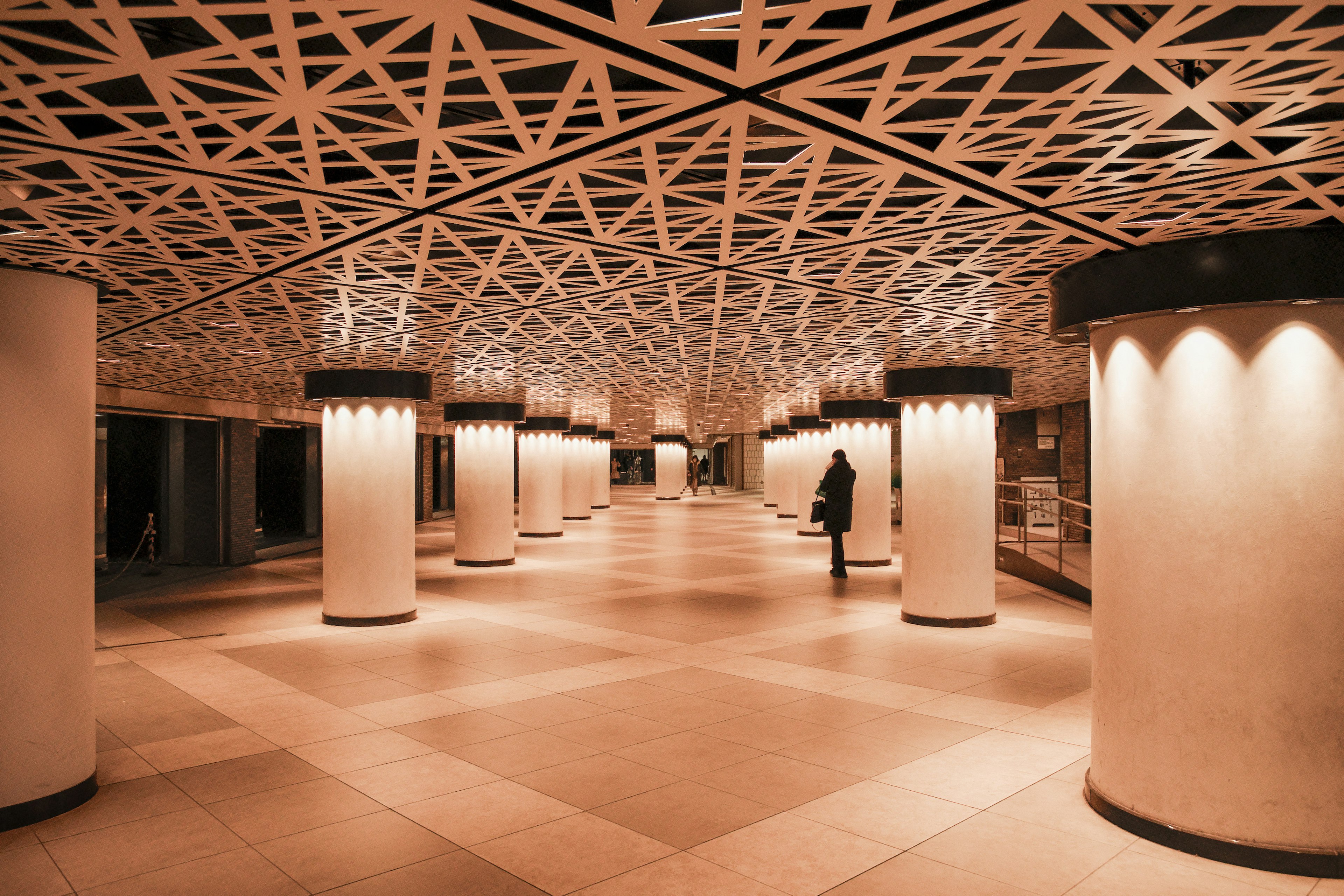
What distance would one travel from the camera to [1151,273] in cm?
570

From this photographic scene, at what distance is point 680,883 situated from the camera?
4723mm

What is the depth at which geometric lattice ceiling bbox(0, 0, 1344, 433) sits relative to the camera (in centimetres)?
301

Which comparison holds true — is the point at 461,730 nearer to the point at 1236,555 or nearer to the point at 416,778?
the point at 416,778

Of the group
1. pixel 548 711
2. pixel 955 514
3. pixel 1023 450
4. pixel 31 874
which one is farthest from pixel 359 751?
pixel 1023 450

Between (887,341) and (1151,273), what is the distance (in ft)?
17.1

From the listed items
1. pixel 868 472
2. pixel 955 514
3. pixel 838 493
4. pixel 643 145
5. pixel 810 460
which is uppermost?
pixel 643 145

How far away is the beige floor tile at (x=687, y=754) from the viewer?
21.5 ft

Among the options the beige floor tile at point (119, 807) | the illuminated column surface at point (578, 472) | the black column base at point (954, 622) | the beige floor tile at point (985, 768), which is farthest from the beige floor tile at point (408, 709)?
the illuminated column surface at point (578, 472)

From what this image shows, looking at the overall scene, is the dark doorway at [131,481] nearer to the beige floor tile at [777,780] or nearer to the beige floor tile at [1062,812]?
the beige floor tile at [777,780]

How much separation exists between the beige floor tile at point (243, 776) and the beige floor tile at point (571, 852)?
2034mm

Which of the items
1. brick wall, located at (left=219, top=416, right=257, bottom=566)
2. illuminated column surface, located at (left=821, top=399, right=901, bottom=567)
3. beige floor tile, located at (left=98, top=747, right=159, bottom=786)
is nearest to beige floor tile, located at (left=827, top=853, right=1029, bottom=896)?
beige floor tile, located at (left=98, top=747, right=159, bottom=786)

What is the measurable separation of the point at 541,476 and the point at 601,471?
49.1 feet

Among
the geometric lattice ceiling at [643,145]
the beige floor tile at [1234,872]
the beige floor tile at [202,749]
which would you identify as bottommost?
the beige floor tile at [1234,872]

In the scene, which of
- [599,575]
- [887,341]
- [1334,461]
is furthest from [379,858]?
[599,575]
